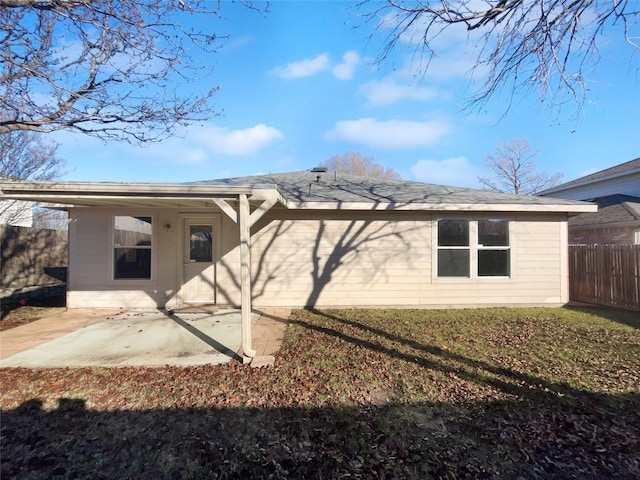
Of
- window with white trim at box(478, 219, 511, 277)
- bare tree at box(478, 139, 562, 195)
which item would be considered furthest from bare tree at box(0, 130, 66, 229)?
bare tree at box(478, 139, 562, 195)

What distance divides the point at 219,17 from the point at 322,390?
615cm

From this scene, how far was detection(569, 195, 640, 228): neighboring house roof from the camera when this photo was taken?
10520 mm

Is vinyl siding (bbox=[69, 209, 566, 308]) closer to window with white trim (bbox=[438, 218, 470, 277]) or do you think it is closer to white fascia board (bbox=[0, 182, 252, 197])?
window with white trim (bbox=[438, 218, 470, 277])

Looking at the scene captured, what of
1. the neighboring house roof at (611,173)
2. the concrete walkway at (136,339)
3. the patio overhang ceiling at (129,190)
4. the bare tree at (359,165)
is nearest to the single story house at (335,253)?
the concrete walkway at (136,339)

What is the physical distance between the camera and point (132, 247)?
784cm

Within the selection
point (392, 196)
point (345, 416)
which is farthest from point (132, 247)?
point (345, 416)

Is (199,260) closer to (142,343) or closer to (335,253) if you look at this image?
(142,343)

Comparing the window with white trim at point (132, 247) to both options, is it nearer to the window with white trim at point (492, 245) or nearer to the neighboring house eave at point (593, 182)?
the window with white trim at point (492, 245)

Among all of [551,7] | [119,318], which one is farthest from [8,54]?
[551,7]

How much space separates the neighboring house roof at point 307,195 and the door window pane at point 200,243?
1086 mm

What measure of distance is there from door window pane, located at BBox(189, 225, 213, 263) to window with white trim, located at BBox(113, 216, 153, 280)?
0.96 m

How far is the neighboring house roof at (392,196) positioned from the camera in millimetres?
7645

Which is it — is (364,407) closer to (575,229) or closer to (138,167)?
(138,167)

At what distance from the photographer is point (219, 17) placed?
566cm
